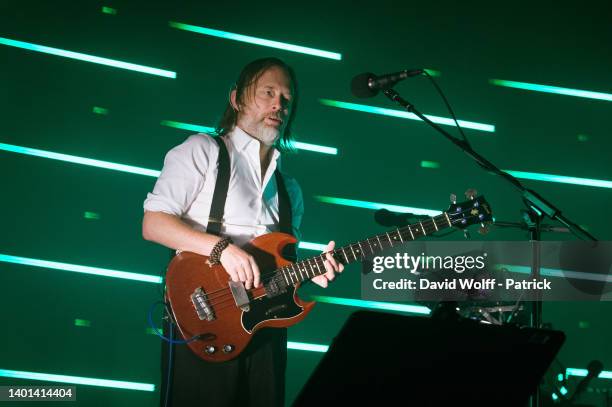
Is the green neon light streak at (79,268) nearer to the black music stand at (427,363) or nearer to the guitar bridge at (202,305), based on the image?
the guitar bridge at (202,305)

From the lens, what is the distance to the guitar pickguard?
229 cm

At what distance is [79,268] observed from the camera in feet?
10.7

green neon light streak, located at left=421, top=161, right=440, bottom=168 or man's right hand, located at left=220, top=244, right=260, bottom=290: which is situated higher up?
green neon light streak, located at left=421, top=161, right=440, bottom=168

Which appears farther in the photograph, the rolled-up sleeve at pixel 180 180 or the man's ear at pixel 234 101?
the man's ear at pixel 234 101

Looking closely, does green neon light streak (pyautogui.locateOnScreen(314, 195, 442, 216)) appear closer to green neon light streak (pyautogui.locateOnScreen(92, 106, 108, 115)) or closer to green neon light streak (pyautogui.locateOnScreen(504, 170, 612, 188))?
green neon light streak (pyautogui.locateOnScreen(504, 170, 612, 188))

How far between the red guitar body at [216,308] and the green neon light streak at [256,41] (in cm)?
185

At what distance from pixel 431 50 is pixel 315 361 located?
7.29 feet

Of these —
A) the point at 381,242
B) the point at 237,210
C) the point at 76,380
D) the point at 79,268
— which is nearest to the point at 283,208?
the point at 237,210

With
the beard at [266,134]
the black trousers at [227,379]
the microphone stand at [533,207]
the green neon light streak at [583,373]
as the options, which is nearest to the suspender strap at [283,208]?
the beard at [266,134]

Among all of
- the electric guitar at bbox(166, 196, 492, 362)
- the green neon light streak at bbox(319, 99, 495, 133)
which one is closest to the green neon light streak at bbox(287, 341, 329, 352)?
the electric guitar at bbox(166, 196, 492, 362)

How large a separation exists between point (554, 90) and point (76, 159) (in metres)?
3.24

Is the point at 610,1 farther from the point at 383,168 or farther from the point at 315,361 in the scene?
the point at 315,361

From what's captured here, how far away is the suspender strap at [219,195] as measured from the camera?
244 cm

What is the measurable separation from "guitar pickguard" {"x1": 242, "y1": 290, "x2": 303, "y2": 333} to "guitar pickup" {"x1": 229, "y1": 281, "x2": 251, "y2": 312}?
0.08 ft
